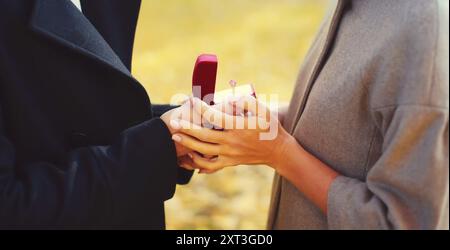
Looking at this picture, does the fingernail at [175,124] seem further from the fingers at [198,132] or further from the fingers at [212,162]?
the fingers at [212,162]

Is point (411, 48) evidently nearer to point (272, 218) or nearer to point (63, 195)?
point (272, 218)

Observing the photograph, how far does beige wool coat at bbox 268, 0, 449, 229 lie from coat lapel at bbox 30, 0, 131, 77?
519 mm

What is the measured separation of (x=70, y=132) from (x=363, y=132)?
72 centimetres

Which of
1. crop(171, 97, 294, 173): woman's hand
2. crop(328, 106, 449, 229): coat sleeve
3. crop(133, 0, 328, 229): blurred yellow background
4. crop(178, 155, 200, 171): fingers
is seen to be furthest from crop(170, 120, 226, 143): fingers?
crop(133, 0, 328, 229): blurred yellow background

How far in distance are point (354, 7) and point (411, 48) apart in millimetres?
272

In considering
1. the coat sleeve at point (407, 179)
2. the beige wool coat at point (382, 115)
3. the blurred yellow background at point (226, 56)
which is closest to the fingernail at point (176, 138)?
the beige wool coat at point (382, 115)

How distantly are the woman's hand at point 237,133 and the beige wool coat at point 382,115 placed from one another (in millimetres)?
85

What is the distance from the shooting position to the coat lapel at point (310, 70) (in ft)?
4.09

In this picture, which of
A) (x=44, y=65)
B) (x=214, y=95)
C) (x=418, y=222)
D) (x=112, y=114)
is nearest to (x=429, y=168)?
(x=418, y=222)

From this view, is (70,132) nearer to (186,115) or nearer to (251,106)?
(186,115)

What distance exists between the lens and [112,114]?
123 centimetres

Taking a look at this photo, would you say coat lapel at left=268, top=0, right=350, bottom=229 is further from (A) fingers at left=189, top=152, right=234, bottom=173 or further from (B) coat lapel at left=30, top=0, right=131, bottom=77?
(B) coat lapel at left=30, top=0, right=131, bottom=77

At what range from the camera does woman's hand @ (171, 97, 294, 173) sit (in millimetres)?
1213

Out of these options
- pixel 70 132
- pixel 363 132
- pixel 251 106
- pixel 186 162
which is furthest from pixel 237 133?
pixel 70 132
